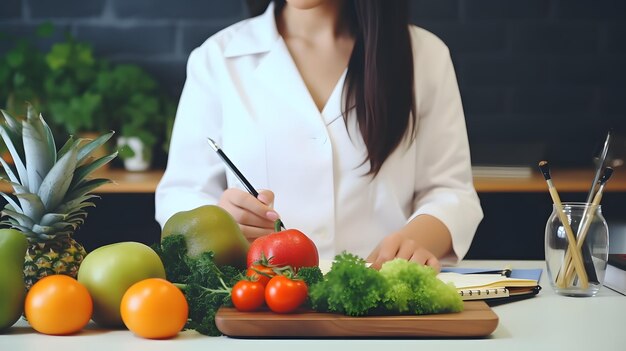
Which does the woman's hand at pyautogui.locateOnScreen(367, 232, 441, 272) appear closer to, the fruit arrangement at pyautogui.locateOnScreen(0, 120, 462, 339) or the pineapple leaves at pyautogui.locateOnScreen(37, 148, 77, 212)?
the fruit arrangement at pyautogui.locateOnScreen(0, 120, 462, 339)

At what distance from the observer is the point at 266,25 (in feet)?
7.14

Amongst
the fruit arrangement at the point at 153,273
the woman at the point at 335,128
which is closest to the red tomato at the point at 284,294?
the fruit arrangement at the point at 153,273

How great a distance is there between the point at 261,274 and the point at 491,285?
0.40 meters

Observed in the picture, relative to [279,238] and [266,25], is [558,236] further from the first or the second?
[266,25]

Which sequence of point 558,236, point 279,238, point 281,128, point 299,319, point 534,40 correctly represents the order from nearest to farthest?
point 299,319, point 279,238, point 558,236, point 281,128, point 534,40

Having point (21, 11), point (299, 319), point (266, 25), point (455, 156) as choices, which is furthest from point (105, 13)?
point (299, 319)

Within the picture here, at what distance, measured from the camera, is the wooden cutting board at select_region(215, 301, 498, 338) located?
3.92 feet

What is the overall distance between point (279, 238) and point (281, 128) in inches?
29.7

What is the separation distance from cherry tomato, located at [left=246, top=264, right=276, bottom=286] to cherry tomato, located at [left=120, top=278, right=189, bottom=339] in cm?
11

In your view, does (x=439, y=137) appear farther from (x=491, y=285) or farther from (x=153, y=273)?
(x=153, y=273)

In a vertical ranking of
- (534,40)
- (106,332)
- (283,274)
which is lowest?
(106,332)

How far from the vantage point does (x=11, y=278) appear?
4.02 feet

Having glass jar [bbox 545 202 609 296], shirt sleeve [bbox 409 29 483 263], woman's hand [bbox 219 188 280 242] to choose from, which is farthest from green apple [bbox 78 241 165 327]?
shirt sleeve [bbox 409 29 483 263]

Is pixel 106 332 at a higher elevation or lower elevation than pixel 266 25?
lower
